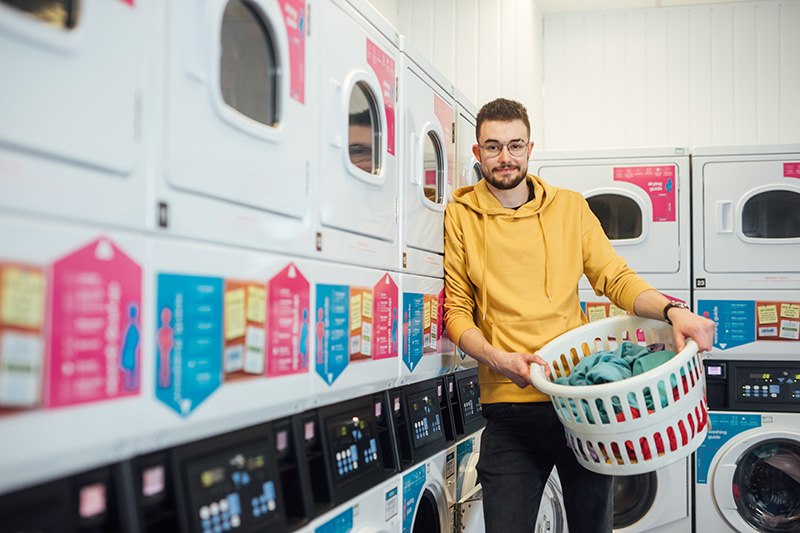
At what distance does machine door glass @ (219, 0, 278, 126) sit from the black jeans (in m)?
1.28

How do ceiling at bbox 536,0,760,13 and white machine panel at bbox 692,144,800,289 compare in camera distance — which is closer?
white machine panel at bbox 692,144,800,289

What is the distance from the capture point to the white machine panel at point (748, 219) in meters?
3.68

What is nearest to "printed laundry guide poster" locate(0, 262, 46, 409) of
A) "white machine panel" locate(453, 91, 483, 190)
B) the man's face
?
the man's face

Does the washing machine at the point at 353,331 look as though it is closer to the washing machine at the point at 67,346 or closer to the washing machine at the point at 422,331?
the washing machine at the point at 422,331

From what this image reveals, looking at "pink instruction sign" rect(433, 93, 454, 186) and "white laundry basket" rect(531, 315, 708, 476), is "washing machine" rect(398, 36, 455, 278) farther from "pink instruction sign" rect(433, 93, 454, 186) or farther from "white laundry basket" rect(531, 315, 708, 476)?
"white laundry basket" rect(531, 315, 708, 476)

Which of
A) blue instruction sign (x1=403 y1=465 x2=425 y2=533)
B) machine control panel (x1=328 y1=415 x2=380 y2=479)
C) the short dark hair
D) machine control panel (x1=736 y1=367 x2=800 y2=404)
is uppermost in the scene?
the short dark hair

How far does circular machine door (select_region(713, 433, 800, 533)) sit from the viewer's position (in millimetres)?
3623

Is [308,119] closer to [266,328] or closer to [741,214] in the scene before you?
[266,328]

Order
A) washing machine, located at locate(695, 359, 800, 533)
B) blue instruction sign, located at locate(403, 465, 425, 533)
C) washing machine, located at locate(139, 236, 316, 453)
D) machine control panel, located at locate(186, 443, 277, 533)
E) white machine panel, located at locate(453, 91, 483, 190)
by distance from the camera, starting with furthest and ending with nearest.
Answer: washing machine, located at locate(695, 359, 800, 533) < white machine panel, located at locate(453, 91, 483, 190) < blue instruction sign, located at locate(403, 465, 425, 533) < machine control panel, located at locate(186, 443, 277, 533) < washing machine, located at locate(139, 236, 316, 453)

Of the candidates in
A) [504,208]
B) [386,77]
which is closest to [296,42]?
[386,77]

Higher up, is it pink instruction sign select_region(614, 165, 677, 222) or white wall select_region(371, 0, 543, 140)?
white wall select_region(371, 0, 543, 140)

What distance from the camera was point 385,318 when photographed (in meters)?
2.00

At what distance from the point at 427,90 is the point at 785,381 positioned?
8.57ft

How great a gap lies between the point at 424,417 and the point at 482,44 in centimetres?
286
